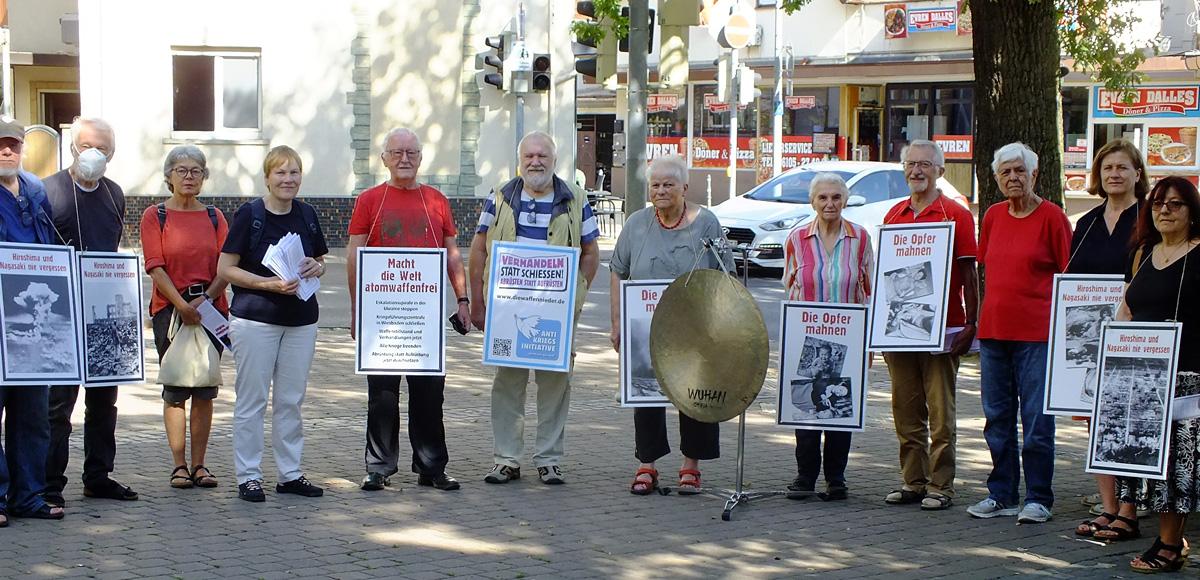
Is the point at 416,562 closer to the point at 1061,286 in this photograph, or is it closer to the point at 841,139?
the point at 1061,286

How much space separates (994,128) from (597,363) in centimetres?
401

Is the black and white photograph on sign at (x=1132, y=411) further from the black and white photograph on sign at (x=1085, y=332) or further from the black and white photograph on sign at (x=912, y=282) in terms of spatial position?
the black and white photograph on sign at (x=912, y=282)

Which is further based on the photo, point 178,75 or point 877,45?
point 877,45

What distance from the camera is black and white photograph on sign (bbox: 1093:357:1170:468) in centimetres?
646

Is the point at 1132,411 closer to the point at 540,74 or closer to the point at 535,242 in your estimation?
the point at 535,242

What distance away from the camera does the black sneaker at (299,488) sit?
777cm

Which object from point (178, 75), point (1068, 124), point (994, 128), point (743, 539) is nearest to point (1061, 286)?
point (743, 539)

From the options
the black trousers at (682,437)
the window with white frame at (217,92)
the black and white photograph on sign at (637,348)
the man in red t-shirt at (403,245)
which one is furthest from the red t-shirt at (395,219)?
the window with white frame at (217,92)

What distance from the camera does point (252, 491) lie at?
7.61 meters

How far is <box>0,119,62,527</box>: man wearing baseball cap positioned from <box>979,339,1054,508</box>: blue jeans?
4.61 m

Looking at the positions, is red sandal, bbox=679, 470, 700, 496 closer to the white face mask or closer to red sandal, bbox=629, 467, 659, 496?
red sandal, bbox=629, 467, 659, 496

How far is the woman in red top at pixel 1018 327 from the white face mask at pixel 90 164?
4492 millimetres

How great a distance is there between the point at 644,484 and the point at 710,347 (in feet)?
3.51

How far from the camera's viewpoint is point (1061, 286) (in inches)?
278
